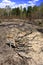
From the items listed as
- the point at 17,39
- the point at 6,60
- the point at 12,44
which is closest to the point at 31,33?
the point at 17,39

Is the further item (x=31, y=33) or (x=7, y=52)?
(x=31, y=33)

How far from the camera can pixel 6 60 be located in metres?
6.91

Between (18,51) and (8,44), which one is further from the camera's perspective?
(8,44)

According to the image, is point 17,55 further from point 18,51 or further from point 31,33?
point 31,33

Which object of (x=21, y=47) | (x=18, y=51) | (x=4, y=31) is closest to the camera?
(x=18, y=51)

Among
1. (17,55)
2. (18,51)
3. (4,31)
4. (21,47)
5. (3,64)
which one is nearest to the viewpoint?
(3,64)

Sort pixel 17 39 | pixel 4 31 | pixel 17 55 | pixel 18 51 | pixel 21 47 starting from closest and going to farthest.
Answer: pixel 17 55 → pixel 18 51 → pixel 21 47 → pixel 17 39 → pixel 4 31

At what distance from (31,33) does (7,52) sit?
3.70 meters

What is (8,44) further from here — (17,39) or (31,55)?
(31,55)

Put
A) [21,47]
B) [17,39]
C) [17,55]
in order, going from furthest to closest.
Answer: [17,39]
[21,47]
[17,55]

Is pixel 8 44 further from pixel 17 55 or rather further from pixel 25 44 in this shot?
pixel 17 55

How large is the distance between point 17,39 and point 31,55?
2.09m

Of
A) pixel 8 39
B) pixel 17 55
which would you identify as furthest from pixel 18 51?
pixel 8 39

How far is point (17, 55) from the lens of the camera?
757 centimetres
